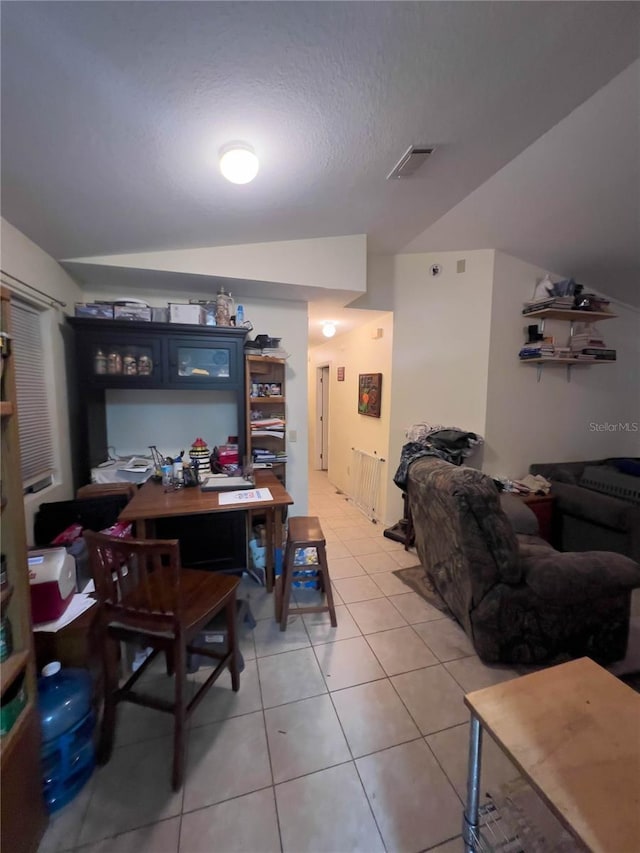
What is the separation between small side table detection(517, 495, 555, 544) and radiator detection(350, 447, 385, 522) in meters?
1.43

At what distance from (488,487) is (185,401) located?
2392 mm

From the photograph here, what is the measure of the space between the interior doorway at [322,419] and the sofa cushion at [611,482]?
3.77 meters

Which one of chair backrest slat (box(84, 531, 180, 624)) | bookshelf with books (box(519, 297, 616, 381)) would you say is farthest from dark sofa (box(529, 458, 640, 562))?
chair backrest slat (box(84, 531, 180, 624))

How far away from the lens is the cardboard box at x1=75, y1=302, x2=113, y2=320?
2299 mm

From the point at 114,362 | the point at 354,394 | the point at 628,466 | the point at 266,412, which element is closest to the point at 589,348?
the point at 628,466

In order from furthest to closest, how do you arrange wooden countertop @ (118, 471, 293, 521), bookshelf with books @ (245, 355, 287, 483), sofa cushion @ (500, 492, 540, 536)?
bookshelf with books @ (245, 355, 287, 483), sofa cushion @ (500, 492, 540, 536), wooden countertop @ (118, 471, 293, 521)

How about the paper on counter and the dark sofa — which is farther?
the dark sofa

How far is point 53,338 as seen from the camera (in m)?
2.12

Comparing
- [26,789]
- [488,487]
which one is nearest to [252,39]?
[488,487]

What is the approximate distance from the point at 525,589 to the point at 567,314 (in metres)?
2.76

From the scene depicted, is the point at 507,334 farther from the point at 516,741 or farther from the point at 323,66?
the point at 516,741

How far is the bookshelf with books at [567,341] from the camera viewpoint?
3.13 metres

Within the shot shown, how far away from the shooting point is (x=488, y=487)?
1720 mm

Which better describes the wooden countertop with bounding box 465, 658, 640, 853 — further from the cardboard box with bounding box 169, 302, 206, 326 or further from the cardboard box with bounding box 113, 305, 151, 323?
the cardboard box with bounding box 113, 305, 151, 323
